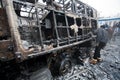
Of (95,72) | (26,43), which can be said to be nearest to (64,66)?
(95,72)

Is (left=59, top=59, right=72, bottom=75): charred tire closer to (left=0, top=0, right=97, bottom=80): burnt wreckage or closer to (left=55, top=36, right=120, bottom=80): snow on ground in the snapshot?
(left=0, top=0, right=97, bottom=80): burnt wreckage

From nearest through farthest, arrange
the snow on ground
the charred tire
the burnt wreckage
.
A: 1. the burnt wreckage
2. the snow on ground
3. the charred tire

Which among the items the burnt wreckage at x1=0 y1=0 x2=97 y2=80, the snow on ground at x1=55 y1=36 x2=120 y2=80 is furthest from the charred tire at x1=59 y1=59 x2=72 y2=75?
the snow on ground at x1=55 y1=36 x2=120 y2=80

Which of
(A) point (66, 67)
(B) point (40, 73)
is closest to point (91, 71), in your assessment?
(A) point (66, 67)

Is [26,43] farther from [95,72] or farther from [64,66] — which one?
[95,72]

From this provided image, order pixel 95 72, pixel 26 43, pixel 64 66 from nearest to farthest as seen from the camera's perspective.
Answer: pixel 26 43
pixel 64 66
pixel 95 72

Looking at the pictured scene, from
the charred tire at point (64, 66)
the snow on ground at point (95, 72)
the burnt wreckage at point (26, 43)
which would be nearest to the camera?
the burnt wreckage at point (26, 43)

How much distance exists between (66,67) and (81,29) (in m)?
2.58

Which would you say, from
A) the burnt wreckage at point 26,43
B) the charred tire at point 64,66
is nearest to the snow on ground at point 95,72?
the charred tire at point 64,66

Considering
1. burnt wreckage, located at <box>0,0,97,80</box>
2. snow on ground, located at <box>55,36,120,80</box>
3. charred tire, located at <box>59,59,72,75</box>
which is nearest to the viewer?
burnt wreckage, located at <box>0,0,97,80</box>

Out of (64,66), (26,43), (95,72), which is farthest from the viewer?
(95,72)

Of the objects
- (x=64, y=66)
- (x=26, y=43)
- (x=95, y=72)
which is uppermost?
(x=26, y=43)

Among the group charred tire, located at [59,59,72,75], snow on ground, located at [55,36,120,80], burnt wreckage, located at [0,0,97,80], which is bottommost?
snow on ground, located at [55,36,120,80]

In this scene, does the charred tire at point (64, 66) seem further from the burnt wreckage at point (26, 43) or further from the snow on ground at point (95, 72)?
the snow on ground at point (95, 72)
